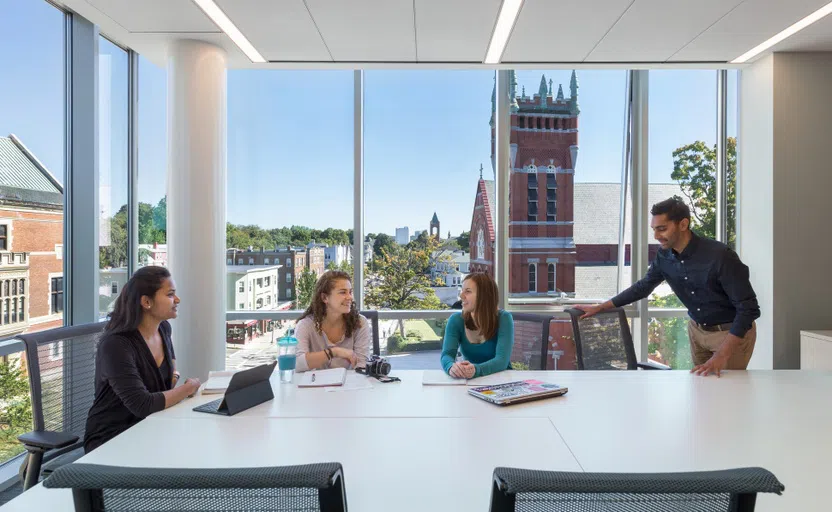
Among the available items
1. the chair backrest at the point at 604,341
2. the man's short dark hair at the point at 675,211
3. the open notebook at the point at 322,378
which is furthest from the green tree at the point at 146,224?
the man's short dark hair at the point at 675,211

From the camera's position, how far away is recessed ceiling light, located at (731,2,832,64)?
3145 millimetres

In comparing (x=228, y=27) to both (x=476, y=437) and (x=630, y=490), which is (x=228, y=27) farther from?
(x=630, y=490)

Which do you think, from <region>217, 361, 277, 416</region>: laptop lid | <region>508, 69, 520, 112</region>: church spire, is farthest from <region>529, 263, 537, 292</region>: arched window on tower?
<region>217, 361, 277, 416</region>: laptop lid

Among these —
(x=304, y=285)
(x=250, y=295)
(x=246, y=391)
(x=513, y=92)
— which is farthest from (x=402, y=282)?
(x=246, y=391)

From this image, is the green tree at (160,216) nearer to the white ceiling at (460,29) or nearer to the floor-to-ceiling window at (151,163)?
the floor-to-ceiling window at (151,163)

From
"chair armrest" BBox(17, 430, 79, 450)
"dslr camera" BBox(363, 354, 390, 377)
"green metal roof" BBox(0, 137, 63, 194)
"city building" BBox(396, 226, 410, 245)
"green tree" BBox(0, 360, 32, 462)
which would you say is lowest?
"green tree" BBox(0, 360, 32, 462)

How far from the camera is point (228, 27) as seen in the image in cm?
336

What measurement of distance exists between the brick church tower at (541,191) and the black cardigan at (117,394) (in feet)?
10.3

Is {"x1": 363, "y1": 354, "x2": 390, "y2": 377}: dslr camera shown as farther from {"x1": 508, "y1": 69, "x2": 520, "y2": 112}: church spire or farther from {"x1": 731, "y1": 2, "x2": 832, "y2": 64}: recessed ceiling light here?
{"x1": 731, "y1": 2, "x2": 832, "y2": 64}: recessed ceiling light

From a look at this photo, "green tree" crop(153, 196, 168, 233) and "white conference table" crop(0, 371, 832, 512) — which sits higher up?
"green tree" crop(153, 196, 168, 233)

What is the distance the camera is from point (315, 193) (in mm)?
4535

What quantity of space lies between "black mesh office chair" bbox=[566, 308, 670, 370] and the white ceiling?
6.12 ft

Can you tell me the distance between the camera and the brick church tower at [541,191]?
457 centimetres

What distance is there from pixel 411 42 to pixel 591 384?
259cm
